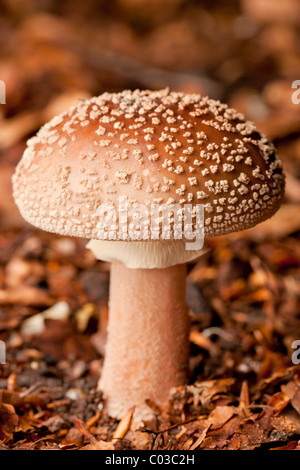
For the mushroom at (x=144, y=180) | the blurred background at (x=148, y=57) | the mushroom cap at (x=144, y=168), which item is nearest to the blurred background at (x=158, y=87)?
the blurred background at (x=148, y=57)

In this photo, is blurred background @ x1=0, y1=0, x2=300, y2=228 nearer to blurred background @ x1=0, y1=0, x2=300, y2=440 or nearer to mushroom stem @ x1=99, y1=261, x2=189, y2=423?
blurred background @ x1=0, y1=0, x2=300, y2=440

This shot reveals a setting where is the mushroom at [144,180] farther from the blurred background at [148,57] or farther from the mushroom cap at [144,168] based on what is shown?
the blurred background at [148,57]

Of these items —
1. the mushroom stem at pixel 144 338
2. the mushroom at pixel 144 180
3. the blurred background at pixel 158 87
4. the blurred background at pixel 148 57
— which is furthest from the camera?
the blurred background at pixel 148 57

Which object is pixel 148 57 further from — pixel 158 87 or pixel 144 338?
pixel 144 338

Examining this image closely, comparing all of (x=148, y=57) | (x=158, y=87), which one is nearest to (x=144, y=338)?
(x=158, y=87)

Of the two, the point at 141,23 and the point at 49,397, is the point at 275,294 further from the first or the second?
the point at 141,23
